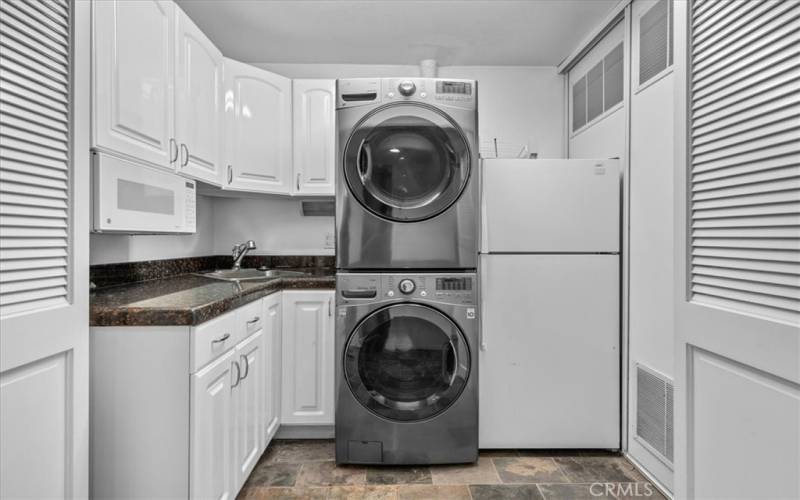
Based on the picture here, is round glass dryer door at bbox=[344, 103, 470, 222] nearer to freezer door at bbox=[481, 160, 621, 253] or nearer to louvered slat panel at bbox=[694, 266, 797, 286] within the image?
freezer door at bbox=[481, 160, 621, 253]

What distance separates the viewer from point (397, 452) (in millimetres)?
2066

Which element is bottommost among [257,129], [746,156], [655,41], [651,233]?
[651,233]

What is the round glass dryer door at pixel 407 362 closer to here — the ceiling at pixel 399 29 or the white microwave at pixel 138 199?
the white microwave at pixel 138 199

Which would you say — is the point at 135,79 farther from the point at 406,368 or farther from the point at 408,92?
the point at 406,368

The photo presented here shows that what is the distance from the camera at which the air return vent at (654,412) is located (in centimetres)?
191

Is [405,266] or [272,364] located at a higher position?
[405,266]

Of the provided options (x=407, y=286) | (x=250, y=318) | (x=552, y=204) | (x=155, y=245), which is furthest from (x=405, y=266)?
(x=155, y=245)

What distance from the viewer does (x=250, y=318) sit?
1.82 metres

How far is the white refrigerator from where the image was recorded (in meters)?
2.21

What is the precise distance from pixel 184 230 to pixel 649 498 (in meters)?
2.43

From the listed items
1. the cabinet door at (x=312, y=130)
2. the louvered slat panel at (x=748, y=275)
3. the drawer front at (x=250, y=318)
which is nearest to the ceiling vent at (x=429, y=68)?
the cabinet door at (x=312, y=130)

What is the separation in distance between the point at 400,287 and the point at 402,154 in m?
0.66

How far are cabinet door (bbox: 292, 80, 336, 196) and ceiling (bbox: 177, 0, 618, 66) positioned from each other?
314 millimetres

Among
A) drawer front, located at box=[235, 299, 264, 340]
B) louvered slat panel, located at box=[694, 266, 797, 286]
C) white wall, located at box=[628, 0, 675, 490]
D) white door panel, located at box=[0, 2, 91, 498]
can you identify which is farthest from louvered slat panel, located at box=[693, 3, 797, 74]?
drawer front, located at box=[235, 299, 264, 340]
